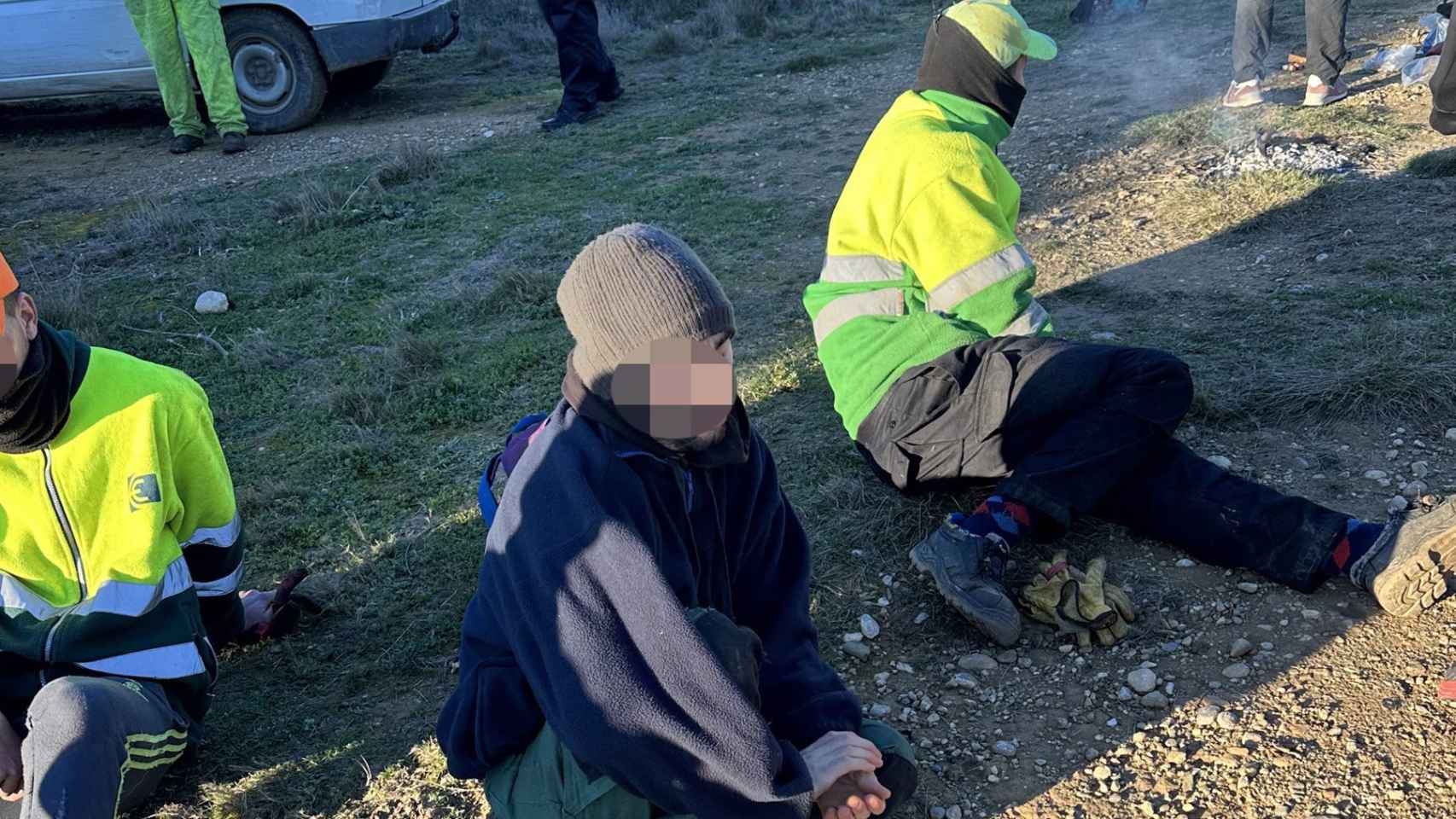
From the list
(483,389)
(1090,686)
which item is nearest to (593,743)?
(1090,686)

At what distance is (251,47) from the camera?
29.0ft

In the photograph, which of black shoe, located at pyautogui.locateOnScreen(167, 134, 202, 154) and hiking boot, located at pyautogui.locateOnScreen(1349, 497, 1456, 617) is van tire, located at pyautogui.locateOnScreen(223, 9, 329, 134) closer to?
black shoe, located at pyautogui.locateOnScreen(167, 134, 202, 154)

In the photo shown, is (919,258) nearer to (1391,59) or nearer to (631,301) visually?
(631,301)

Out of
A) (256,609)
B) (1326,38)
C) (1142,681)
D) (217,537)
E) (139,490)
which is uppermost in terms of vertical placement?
(139,490)

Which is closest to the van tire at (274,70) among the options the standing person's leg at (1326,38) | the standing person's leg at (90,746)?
→ the standing person's leg at (1326,38)

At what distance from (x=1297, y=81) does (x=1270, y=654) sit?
559 centimetres

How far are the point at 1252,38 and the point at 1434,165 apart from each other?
1.84m

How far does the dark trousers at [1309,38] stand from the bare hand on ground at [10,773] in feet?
21.6

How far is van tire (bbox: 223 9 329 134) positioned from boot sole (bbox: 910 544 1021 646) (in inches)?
302

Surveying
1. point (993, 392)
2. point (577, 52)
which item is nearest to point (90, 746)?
point (993, 392)

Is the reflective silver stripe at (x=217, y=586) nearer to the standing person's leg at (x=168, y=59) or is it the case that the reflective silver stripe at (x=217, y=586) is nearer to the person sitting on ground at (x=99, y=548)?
the person sitting on ground at (x=99, y=548)

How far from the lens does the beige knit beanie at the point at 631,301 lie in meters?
1.87

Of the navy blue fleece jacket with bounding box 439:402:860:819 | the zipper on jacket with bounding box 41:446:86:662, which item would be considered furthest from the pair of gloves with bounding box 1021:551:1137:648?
the zipper on jacket with bounding box 41:446:86:662

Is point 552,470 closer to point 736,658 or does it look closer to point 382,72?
point 736,658
